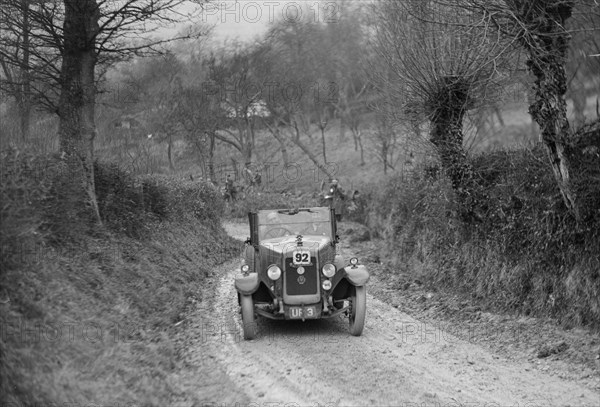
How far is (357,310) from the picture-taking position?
10.3 meters

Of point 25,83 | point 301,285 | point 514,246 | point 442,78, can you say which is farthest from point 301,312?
point 25,83

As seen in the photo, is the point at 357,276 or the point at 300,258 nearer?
the point at 300,258

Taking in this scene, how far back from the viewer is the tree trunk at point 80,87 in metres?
13.0

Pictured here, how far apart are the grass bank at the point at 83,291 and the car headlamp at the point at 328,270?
2.73 metres

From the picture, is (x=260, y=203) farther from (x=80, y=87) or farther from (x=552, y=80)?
(x=552, y=80)

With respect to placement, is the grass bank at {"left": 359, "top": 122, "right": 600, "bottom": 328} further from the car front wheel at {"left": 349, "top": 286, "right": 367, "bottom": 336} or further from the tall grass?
the car front wheel at {"left": 349, "top": 286, "right": 367, "bottom": 336}

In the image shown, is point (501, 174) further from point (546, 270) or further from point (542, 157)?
point (546, 270)

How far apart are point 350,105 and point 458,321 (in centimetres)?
3485

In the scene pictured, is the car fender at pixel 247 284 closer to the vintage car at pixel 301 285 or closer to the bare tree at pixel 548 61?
the vintage car at pixel 301 285

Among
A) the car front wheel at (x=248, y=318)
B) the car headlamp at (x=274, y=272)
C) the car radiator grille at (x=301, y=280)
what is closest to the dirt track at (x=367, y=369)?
the car front wheel at (x=248, y=318)

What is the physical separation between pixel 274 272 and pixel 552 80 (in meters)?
5.61

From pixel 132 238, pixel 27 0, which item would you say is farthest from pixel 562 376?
pixel 27 0

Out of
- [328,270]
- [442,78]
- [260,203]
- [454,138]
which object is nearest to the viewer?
[328,270]

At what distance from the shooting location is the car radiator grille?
10.4 metres
